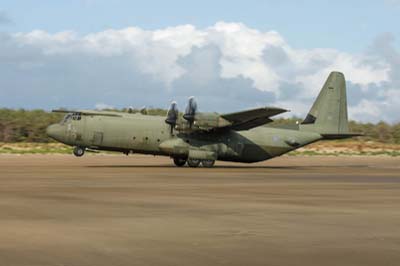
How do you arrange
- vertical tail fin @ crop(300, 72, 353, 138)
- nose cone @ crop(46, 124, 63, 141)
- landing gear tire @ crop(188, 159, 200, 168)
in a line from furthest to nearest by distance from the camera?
vertical tail fin @ crop(300, 72, 353, 138) < landing gear tire @ crop(188, 159, 200, 168) < nose cone @ crop(46, 124, 63, 141)

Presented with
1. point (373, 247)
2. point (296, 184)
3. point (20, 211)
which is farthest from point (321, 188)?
point (373, 247)

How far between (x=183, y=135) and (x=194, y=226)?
31722 millimetres

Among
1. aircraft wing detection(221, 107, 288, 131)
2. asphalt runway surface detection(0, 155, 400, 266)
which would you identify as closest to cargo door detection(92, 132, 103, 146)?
aircraft wing detection(221, 107, 288, 131)

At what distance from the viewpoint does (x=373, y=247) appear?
40.8 feet

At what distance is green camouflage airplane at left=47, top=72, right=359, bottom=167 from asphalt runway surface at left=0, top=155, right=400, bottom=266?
731 inches

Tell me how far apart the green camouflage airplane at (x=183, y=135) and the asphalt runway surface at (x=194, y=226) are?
731 inches

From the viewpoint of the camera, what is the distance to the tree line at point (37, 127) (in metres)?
95.5

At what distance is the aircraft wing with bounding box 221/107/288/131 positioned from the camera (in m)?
44.0

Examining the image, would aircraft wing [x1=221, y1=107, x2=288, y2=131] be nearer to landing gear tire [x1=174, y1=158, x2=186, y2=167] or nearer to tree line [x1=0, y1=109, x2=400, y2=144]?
landing gear tire [x1=174, y1=158, x2=186, y2=167]

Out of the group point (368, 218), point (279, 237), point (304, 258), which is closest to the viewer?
point (304, 258)

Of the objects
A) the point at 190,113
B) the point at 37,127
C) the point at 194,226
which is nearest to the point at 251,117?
the point at 190,113

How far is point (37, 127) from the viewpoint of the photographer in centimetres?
9675

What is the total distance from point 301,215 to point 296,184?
43.1ft

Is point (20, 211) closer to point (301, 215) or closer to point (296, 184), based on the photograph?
point (301, 215)
